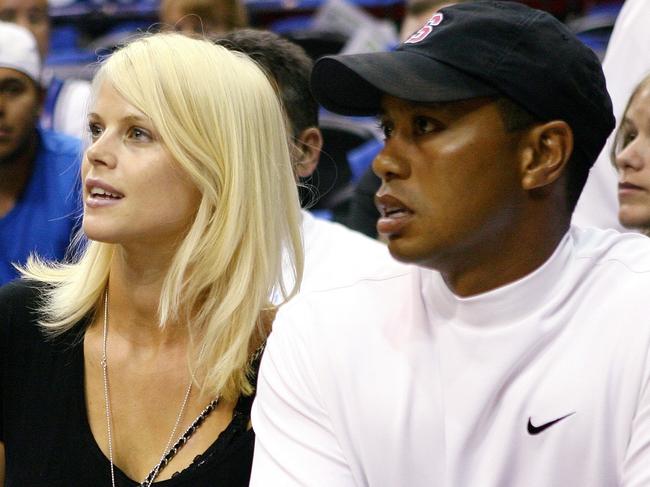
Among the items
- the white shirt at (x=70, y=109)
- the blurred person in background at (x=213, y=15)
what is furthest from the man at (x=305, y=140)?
the white shirt at (x=70, y=109)

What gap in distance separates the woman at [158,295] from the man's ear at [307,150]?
0.55m

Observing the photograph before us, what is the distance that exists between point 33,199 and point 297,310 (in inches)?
71.7

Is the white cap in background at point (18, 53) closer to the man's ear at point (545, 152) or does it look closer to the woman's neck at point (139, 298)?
the woman's neck at point (139, 298)

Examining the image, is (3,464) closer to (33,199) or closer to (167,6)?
(33,199)

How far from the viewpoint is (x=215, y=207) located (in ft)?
6.69

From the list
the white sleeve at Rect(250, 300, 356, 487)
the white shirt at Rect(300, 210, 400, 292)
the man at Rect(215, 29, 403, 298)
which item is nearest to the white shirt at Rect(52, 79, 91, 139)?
the man at Rect(215, 29, 403, 298)

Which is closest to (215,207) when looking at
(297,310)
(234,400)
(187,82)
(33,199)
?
(187,82)

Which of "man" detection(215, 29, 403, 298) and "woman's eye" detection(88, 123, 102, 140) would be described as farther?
"man" detection(215, 29, 403, 298)

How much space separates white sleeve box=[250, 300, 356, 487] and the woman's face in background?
0.96m

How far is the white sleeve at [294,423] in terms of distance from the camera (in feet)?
4.96

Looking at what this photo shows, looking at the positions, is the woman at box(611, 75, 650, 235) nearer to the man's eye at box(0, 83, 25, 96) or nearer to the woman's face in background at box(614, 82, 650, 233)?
the woman's face in background at box(614, 82, 650, 233)

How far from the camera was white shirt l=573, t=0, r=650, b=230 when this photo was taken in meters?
2.87

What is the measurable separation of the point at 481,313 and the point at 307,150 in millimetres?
1243

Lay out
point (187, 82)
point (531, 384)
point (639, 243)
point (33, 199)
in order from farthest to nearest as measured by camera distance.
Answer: point (33, 199) → point (187, 82) → point (639, 243) → point (531, 384)
